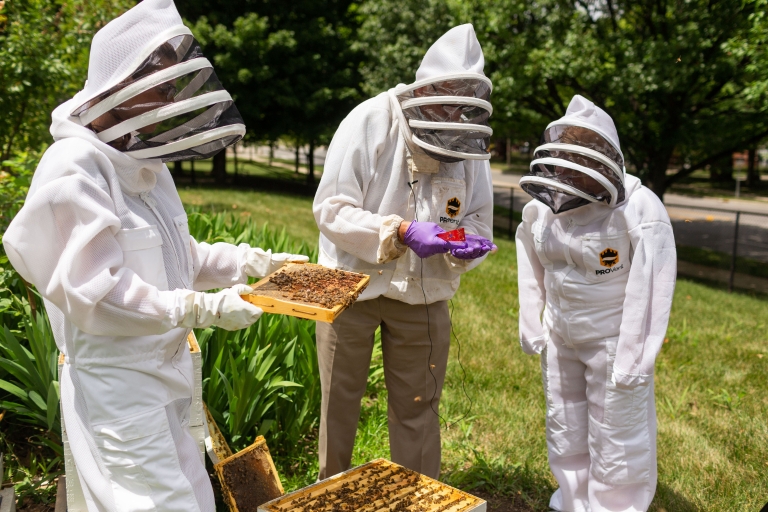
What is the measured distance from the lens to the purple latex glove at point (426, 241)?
2.90m

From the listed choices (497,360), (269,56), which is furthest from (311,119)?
(497,360)

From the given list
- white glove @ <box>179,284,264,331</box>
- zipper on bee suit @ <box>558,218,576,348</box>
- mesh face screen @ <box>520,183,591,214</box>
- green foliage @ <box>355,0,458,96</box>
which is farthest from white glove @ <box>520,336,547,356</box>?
green foliage @ <box>355,0,458,96</box>

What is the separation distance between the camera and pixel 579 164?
321cm

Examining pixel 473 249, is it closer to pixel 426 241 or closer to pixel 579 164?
pixel 426 241

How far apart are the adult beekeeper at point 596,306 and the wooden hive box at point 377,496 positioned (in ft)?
3.63

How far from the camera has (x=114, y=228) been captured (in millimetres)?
2068

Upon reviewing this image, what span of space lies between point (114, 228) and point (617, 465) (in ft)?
9.02

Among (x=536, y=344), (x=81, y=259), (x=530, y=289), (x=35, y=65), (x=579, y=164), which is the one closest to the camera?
(x=81, y=259)

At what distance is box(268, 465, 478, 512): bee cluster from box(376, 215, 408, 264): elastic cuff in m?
0.99

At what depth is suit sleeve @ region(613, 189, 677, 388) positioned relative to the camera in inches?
129

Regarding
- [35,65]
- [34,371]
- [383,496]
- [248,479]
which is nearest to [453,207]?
[383,496]

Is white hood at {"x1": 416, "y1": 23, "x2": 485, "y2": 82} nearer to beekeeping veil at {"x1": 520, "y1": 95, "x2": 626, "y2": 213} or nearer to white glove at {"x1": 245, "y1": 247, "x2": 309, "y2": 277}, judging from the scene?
beekeeping veil at {"x1": 520, "y1": 95, "x2": 626, "y2": 213}

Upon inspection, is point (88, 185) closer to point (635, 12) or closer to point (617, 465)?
point (617, 465)

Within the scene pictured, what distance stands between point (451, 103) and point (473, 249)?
65 centimetres
